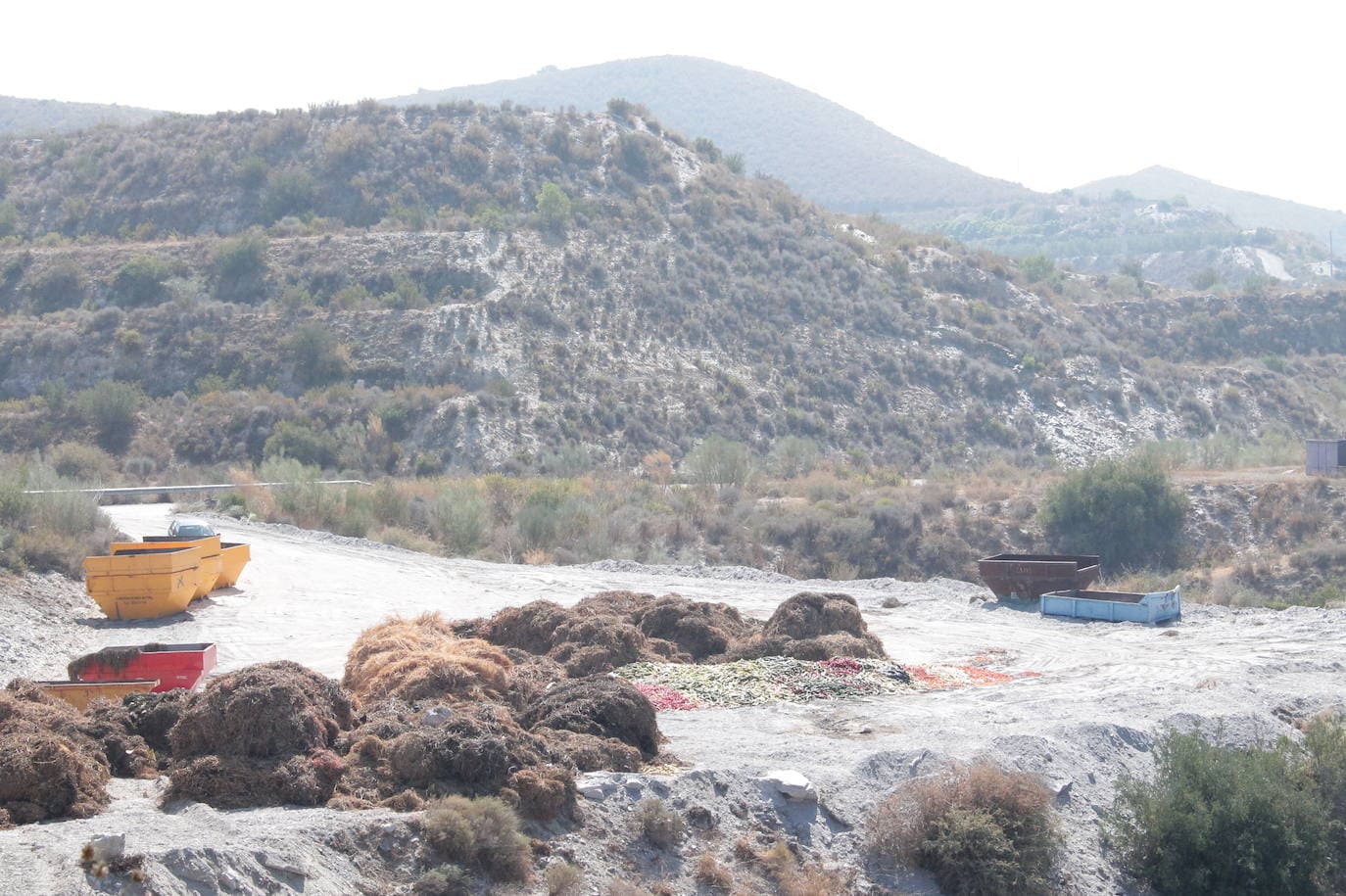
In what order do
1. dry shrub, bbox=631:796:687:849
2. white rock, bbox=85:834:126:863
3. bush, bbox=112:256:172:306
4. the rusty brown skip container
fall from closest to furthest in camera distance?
white rock, bbox=85:834:126:863, dry shrub, bbox=631:796:687:849, the rusty brown skip container, bush, bbox=112:256:172:306

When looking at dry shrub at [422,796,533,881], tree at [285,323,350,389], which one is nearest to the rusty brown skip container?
dry shrub at [422,796,533,881]

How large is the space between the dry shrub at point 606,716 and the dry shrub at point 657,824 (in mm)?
1298

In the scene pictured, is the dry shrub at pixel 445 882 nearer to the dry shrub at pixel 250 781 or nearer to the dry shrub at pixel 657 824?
the dry shrub at pixel 250 781

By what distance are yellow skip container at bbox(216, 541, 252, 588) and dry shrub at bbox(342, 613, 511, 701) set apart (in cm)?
733

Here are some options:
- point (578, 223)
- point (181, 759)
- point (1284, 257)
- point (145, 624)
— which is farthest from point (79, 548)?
point (1284, 257)

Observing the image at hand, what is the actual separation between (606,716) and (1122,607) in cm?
1245

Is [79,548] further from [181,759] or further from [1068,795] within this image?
[1068,795]

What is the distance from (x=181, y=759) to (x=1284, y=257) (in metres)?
125

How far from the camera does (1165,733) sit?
15.1m

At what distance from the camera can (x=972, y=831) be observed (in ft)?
38.5

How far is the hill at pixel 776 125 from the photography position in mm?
152125

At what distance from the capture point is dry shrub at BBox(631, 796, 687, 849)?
11.3 metres

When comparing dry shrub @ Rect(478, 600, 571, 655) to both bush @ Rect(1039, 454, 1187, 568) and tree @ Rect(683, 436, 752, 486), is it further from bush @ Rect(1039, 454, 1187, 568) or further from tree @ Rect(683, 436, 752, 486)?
tree @ Rect(683, 436, 752, 486)

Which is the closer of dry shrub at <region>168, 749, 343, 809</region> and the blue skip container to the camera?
dry shrub at <region>168, 749, 343, 809</region>
